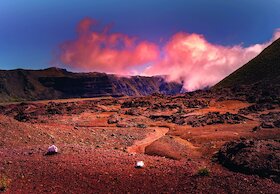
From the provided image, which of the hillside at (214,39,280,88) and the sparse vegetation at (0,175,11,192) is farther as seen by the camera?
the hillside at (214,39,280,88)

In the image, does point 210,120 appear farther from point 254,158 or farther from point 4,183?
point 4,183

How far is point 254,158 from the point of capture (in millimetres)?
17328

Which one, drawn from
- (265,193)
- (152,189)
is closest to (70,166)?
(152,189)

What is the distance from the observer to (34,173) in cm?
1653

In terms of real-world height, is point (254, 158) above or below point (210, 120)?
below

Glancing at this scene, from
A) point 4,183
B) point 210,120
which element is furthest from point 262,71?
point 4,183

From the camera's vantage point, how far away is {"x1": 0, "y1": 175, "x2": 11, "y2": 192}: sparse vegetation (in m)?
14.7

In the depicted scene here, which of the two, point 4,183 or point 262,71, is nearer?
point 4,183

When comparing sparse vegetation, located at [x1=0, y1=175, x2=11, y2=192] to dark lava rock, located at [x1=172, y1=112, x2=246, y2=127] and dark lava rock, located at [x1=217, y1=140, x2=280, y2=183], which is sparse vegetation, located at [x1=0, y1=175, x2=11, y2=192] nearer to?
dark lava rock, located at [x1=217, y1=140, x2=280, y2=183]

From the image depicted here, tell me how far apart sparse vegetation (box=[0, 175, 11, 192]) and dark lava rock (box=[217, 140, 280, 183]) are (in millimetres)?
10997

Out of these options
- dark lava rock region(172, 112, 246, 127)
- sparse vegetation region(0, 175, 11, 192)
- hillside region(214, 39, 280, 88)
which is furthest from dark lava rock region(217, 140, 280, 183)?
hillside region(214, 39, 280, 88)

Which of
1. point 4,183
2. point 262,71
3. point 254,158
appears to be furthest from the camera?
point 262,71

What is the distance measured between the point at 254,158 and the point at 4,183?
39.4 feet

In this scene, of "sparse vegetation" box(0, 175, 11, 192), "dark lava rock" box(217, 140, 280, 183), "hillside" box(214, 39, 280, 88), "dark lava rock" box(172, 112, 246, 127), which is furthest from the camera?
"hillside" box(214, 39, 280, 88)
